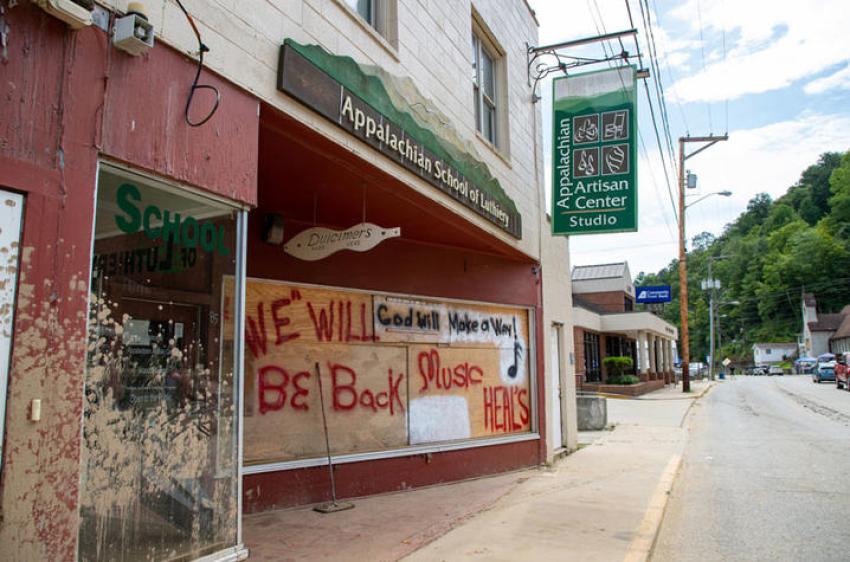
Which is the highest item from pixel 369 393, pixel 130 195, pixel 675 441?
pixel 130 195

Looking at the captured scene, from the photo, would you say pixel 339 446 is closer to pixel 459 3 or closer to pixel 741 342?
pixel 459 3

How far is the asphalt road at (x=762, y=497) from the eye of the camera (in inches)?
230

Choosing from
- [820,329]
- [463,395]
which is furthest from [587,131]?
[820,329]

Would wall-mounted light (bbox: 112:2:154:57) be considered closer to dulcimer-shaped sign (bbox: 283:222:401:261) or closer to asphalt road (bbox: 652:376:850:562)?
dulcimer-shaped sign (bbox: 283:222:401:261)

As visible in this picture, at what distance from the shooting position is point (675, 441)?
1349 cm

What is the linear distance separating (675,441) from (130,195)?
499 inches

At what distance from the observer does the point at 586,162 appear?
386 inches

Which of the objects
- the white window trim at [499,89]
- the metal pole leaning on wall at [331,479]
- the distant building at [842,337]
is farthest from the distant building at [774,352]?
the metal pole leaning on wall at [331,479]

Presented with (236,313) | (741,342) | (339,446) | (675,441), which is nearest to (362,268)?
(339,446)

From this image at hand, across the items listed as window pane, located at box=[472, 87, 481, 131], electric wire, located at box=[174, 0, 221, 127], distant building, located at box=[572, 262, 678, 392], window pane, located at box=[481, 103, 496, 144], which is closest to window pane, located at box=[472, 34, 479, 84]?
window pane, located at box=[472, 87, 481, 131]

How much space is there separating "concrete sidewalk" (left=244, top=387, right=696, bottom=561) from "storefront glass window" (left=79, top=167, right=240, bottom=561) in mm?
1399

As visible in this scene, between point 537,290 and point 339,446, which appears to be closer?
point 339,446

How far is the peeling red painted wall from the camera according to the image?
284 cm

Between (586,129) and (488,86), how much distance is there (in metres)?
1.66
